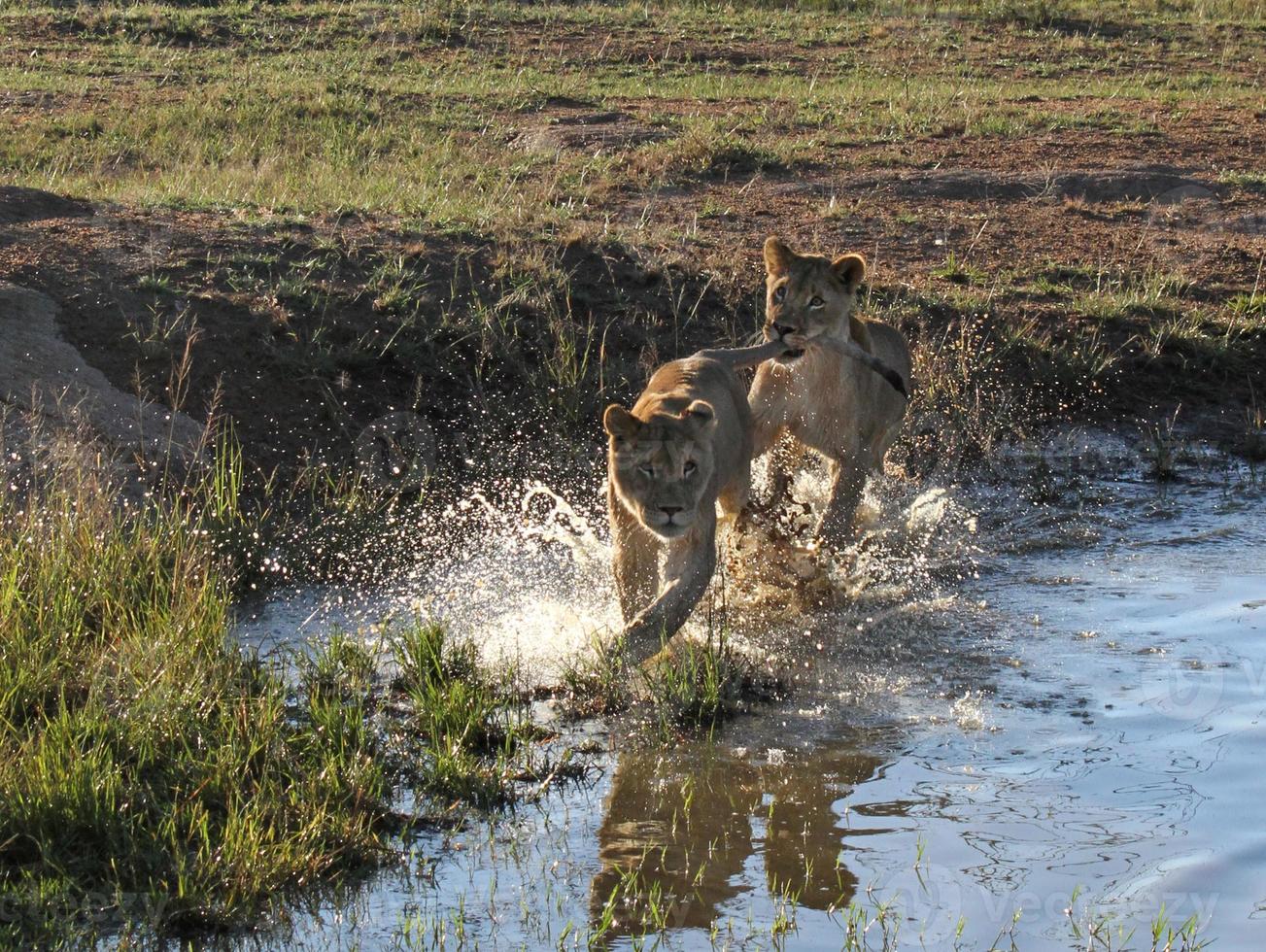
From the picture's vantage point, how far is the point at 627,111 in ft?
49.7

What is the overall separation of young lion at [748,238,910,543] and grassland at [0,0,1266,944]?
1.51 metres

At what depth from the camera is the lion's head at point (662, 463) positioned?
5531 mm

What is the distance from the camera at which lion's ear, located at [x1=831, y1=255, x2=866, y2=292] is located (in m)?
6.83

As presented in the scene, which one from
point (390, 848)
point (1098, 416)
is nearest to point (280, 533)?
point (390, 848)

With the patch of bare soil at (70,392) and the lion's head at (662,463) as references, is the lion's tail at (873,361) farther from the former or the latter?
the patch of bare soil at (70,392)

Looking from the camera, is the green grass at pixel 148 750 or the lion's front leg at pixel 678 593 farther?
the lion's front leg at pixel 678 593

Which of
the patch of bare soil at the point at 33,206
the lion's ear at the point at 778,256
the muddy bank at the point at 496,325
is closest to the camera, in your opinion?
the lion's ear at the point at 778,256

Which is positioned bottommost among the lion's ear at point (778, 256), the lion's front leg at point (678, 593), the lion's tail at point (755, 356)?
the lion's front leg at point (678, 593)

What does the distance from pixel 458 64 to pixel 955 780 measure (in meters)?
13.9

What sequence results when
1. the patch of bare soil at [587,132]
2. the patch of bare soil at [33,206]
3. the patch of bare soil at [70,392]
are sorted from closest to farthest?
the patch of bare soil at [70,392] < the patch of bare soil at [33,206] < the patch of bare soil at [587,132]

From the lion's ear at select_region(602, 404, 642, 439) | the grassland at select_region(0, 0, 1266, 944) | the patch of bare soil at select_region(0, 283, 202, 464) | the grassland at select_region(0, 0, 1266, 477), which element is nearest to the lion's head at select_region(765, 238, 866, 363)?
the lion's ear at select_region(602, 404, 642, 439)

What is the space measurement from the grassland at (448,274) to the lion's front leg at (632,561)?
0.37m

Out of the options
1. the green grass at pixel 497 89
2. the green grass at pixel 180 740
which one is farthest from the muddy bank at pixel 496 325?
the green grass at pixel 180 740

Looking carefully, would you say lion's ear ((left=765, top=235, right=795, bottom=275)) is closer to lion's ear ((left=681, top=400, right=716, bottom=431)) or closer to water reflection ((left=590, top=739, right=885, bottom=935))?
lion's ear ((left=681, top=400, right=716, bottom=431))
